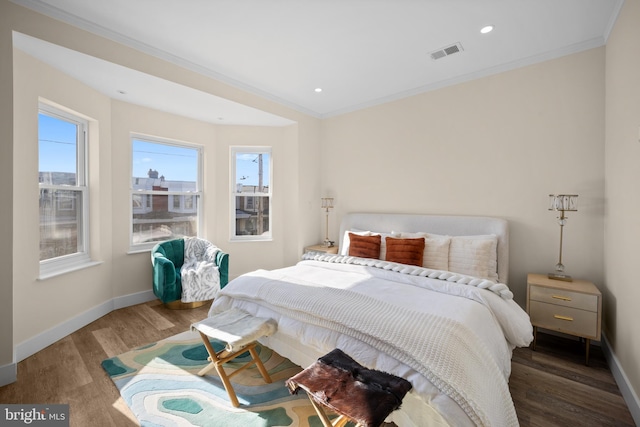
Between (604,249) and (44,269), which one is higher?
(604,249)

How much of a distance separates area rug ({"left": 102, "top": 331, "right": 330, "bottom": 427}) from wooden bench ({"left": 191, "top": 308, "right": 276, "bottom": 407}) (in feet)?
0.29

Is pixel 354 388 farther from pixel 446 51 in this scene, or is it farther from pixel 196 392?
pixel 446 51

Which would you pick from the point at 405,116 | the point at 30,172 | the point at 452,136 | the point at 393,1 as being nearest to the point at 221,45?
the point at 393,1

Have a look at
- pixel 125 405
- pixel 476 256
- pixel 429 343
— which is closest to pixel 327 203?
pixel 476 256

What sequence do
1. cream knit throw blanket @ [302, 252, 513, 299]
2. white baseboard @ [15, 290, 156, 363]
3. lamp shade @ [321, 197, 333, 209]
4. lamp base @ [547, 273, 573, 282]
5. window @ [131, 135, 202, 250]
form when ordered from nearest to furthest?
cream knit throw blanket @ [302, 252, 513, 299] < white baseboard @ [15, 290, 156, 363] < lamp base @ [547, 273, 573, 282] < window @ [131, 135, 202, 250] < lamp shade @ [321, 197, 333, 209]

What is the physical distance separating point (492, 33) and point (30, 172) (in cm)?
434

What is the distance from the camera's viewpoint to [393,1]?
2160 mm

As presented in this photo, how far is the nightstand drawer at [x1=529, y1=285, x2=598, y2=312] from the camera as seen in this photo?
237 centimetres

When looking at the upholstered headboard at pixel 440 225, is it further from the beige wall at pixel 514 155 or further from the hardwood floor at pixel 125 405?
the hardwood floor at pixel 125 405

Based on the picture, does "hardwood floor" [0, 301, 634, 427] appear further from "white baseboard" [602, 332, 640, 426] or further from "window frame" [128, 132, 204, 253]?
"window frame" [128, 132, 204, 253]

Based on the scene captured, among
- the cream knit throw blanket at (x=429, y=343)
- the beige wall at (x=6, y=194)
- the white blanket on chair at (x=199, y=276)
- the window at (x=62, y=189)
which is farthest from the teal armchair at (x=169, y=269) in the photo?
the cream knit throw blanket at (x=429, y=343)

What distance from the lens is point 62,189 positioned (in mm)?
3025

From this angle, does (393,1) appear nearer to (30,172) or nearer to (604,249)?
(604,249)

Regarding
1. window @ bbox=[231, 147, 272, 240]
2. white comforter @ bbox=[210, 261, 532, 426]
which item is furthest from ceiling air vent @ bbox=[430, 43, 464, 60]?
window @ bbox=[231, 147, 272, 240]
